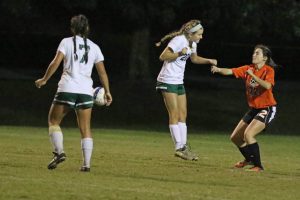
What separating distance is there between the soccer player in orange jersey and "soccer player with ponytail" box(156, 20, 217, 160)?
140 centimetres

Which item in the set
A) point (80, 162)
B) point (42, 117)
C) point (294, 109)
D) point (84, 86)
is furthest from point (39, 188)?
point (294, 109)

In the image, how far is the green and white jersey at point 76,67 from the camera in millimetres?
13242

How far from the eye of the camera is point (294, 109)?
39438 millimetres

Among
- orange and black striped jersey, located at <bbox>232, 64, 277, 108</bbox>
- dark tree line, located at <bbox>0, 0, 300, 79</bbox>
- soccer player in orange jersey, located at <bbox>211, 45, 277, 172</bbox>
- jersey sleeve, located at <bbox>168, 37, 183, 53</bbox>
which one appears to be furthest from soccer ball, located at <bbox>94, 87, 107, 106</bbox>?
dark tree line, located at <bbox>0, 0, 300, 79</bbox>

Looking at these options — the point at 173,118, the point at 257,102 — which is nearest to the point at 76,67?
the point at 257,102

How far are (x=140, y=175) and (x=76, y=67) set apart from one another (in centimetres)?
175

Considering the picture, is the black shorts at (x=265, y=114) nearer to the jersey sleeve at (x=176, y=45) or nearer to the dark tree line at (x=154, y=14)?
the jersey sleeve at (x=176, y=45)

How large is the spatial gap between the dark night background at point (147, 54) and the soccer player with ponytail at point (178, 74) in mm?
15065

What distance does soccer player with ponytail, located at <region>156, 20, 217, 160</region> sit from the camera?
53.8 feet

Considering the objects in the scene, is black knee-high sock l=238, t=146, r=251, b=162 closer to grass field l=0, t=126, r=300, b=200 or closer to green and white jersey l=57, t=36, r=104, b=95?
grass field l=0, t=126, r=300, b=200

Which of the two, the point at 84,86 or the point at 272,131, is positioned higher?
the point at 84,86

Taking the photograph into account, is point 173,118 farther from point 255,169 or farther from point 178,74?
point 255,169

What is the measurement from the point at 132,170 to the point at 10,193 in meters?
3.42

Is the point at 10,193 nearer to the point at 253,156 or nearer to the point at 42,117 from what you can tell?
the point at 253,156
